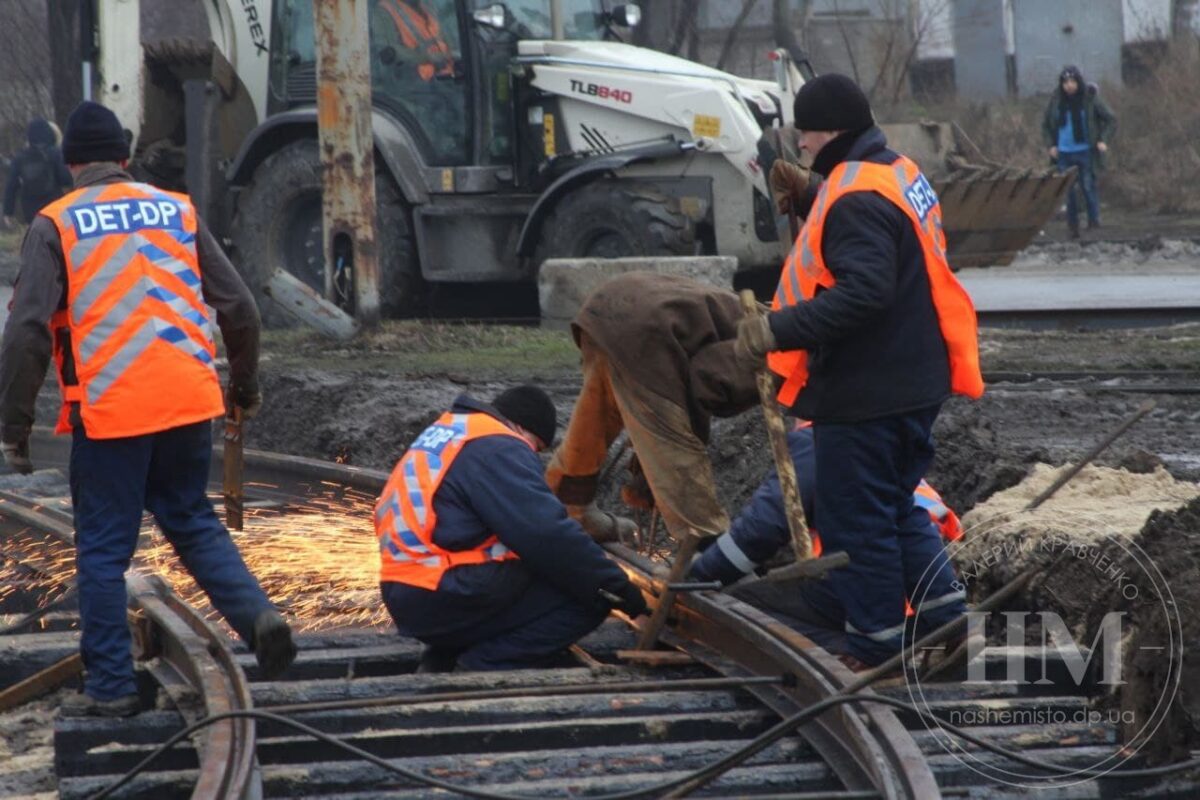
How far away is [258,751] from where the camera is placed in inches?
185

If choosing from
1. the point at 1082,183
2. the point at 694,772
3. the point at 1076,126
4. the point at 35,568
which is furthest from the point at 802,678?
the point at 1082,183

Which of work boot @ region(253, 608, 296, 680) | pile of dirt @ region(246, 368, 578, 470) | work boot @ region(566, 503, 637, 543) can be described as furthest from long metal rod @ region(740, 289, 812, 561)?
pile of dirt @ region(246, 368, 578, 470)

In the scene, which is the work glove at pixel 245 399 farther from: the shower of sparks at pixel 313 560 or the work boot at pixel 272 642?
the shower of sparks at pixel 313 560

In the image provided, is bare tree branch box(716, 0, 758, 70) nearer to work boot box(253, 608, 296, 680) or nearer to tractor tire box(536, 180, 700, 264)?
tractor tire box(536, 180, 700, 264)

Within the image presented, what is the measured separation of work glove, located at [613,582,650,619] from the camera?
5406 millimetres

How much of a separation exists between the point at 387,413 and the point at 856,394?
4.97 meters

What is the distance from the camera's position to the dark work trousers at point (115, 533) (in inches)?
200

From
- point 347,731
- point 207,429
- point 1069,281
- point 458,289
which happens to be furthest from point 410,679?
point 1069,281

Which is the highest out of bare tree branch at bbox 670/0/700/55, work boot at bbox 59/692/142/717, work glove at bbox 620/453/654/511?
bare tree branch at bbox 670/0/700/55

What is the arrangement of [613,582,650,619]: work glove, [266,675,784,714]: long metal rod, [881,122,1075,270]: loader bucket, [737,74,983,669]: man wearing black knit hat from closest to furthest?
[266,675,784,714]: long metal rod < [737,74,983,669]: man wearing black knit hat < [613,582,650,619]: work glove < [881,122,1075,270]: loader bucket

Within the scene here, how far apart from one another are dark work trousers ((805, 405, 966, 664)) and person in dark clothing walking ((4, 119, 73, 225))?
15.5m

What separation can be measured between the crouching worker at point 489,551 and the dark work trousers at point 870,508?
635 mm

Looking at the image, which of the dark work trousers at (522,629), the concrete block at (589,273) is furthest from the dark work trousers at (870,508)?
the concrete block at (589,273)

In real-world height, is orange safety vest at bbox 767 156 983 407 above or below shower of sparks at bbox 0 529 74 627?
above
